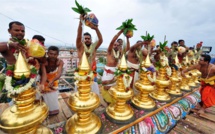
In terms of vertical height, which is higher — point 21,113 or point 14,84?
point 14,84

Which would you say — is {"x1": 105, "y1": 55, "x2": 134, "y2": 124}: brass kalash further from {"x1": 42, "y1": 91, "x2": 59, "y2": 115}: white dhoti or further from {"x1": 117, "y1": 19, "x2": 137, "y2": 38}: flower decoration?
{"x1": 42, "y1": 91, "x2": 59, "y2": 115}: white dhoti

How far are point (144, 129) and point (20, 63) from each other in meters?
1.28

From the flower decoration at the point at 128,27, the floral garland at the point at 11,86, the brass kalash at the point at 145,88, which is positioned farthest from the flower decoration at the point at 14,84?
the brass kalash at the point at 145,88

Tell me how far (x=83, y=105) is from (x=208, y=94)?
288cm

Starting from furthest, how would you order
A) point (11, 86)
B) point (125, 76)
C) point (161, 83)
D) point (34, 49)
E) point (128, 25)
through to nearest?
point (161, 83), point (128, 25), point (125, 76), point (34, 49), point (11, 86)

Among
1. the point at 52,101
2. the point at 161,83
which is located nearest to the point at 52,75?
the point at 52,101

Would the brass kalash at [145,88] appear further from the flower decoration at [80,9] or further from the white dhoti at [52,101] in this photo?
the white dhoti at [52,101]

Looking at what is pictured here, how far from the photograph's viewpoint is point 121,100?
1185mm

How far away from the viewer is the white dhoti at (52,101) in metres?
1.70

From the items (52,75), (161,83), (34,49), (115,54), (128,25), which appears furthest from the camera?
(115,54)

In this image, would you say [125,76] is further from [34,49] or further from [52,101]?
[52,101]

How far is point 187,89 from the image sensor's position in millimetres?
2369

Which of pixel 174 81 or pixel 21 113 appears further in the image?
pixel 174 81

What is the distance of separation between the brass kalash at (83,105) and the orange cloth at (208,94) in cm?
263
